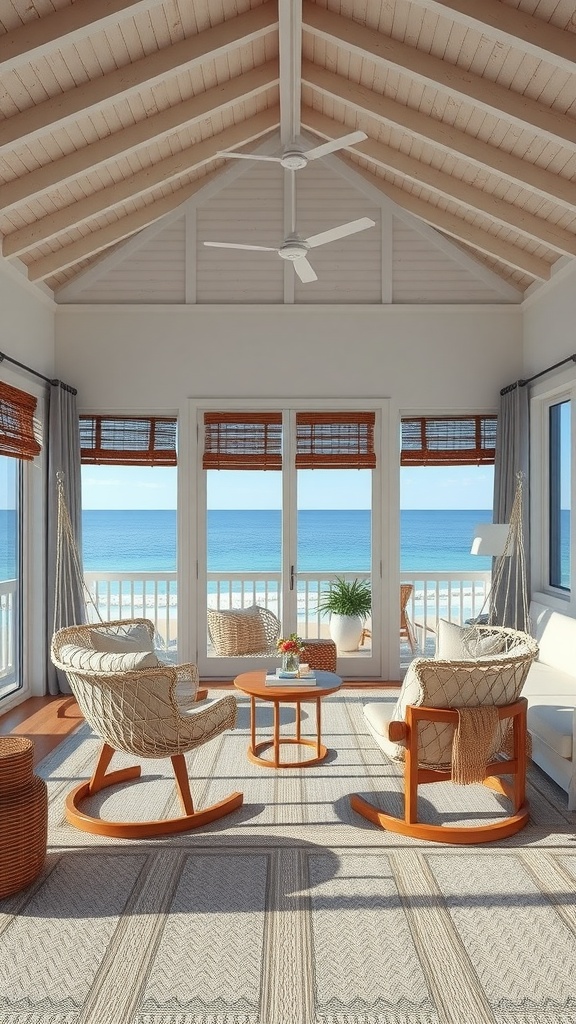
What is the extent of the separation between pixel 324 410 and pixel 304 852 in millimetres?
4090

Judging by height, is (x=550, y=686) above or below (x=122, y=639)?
below

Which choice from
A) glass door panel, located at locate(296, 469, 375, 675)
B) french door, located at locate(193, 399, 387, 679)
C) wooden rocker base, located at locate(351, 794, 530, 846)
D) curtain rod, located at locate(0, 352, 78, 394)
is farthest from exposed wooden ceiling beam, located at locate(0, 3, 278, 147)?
wooden rocker base, located at locate(351, 794, 530, 846)

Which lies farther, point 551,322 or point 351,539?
point 351,539

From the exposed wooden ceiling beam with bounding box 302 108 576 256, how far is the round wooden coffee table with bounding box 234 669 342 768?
3.45 m

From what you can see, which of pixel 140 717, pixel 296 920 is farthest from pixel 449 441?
Answer: pixel 296 920

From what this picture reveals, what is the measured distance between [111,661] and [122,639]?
0.91 m

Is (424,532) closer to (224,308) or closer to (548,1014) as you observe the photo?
(224,308)

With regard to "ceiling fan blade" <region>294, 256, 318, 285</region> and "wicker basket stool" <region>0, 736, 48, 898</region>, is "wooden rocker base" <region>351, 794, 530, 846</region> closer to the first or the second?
"wicker basket stool" <region>0, 736, 48, 898</region>

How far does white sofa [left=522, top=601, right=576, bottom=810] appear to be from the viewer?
3.82 meters

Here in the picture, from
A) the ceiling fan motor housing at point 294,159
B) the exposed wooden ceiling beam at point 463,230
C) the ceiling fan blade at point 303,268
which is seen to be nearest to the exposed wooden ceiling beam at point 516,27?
the ceiling fan motor housing at point 294,159

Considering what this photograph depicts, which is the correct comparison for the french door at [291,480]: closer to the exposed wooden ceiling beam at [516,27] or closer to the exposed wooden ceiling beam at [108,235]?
the exposed wooden ceiling beam at [108,235]

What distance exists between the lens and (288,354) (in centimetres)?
660

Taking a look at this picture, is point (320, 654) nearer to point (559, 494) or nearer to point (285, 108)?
point (559, 494)

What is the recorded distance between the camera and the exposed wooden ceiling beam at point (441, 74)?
4.25 m
